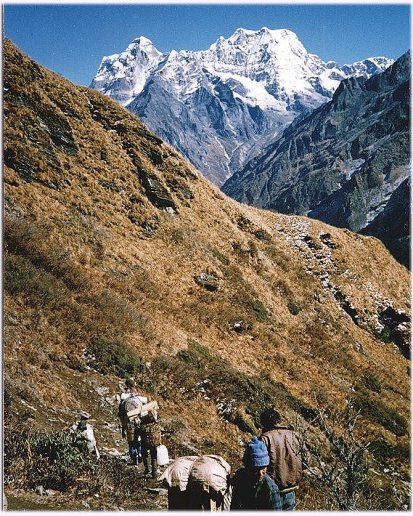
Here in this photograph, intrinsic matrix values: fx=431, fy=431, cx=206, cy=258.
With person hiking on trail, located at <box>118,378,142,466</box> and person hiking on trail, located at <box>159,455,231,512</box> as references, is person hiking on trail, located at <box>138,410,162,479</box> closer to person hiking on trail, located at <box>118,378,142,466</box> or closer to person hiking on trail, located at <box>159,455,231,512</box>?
person hiking on trail, located at <box>118,378,142,466</box>

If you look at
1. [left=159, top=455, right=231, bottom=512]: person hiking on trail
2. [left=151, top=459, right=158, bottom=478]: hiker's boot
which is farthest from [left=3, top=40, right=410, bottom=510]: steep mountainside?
[left=159, top=455, right=231, bottom=512]: person hiking on trail

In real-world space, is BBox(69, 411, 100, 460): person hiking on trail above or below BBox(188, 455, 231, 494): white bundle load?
below

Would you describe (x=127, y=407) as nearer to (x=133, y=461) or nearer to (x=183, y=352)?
(x=133, y=461)

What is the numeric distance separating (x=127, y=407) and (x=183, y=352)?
8.49 m

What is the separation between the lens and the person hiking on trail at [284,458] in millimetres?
6711

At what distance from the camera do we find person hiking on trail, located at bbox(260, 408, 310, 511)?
671cm

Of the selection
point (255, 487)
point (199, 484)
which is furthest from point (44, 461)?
point (255, 487)

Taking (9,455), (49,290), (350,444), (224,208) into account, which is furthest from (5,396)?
(224,208)

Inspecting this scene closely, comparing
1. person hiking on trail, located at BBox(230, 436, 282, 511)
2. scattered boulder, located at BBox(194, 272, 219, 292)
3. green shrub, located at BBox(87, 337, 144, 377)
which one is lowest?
person hiking on trail, located at BBox(230, 436, 282, 511)

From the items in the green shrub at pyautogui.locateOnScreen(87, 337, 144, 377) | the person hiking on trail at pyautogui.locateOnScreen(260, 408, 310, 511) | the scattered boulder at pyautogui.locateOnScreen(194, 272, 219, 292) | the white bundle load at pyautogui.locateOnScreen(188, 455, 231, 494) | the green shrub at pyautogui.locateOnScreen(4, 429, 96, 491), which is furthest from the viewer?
the scattered boulder at pyautogui.locateOnScreen(194, 272, 219, 292)

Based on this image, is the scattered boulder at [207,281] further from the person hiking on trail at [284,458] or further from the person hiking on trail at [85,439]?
the person hiking on trail at [284,458]

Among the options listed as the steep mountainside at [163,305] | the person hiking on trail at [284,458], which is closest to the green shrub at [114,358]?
the steep mountainside at [163,305]

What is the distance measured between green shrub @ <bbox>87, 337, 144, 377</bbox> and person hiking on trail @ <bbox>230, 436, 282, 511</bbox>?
10.3 m

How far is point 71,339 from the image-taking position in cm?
1554
